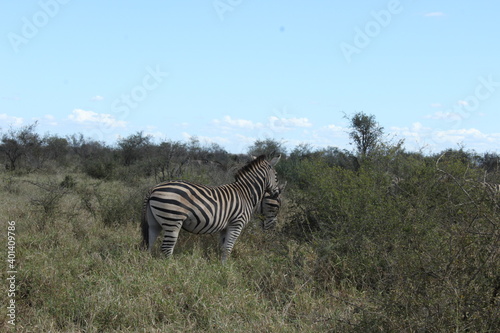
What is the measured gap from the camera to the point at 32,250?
17.5ft

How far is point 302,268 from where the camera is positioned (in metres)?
4.99

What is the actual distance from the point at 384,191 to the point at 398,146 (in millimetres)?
2051

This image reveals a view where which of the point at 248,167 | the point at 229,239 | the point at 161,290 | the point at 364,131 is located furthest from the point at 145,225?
the point at 364,131

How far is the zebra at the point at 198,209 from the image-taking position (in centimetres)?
538

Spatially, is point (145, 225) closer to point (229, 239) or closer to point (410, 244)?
point (229, 239)

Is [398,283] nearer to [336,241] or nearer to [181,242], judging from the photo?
[336,241]

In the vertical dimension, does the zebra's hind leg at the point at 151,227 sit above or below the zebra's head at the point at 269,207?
below

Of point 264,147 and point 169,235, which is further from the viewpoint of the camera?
point 264,147

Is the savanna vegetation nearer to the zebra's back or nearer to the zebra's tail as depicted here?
the zebra's tail

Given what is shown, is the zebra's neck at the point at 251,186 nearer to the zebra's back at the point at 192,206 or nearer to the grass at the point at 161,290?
the zebra's back at the point at 192,206

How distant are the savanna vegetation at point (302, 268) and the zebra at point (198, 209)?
0.31 meters

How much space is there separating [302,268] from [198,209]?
150cm

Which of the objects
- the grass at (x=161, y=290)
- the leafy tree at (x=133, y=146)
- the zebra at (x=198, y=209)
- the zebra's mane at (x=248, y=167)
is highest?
the leafy tree at (x=133, y=146)

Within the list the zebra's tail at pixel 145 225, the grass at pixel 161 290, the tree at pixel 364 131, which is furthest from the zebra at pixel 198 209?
the tree at pixel 364 131
